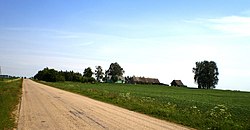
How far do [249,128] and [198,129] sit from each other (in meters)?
2.74

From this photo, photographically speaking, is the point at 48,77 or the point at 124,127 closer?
the point at 124,127

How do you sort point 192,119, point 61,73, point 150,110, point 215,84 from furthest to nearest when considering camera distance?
1. point 61,73
2. point 215,84
3. point 150,110
4. point 192,119

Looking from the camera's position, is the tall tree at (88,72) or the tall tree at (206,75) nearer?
the tall tree at (206,75)

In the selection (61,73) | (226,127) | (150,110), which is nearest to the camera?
(226,127)

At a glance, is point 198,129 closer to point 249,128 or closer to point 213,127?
point 213,127

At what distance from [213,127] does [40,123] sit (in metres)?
9.00

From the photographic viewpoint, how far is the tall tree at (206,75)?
155 metres

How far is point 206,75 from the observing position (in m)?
156

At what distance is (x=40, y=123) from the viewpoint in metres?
16.9

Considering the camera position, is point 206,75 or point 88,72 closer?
point 206,75

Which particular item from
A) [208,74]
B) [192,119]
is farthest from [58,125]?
[208,74]

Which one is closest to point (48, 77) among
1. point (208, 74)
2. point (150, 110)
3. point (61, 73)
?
point (61, 73)

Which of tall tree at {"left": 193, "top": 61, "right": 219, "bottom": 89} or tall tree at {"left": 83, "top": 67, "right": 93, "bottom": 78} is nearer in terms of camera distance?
tall tree at {"left": 193, "top": 61, "right": 219, "bottom": 89}

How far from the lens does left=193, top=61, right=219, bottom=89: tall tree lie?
155 meters
